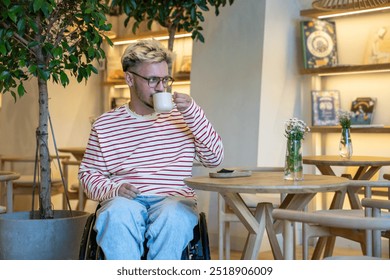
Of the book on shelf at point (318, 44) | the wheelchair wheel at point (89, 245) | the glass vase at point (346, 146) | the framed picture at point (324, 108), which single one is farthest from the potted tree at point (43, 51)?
the framed picture at point (324, 108)

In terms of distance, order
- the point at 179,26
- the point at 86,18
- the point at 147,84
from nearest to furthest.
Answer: the point at 147,84 < the point at 86,18 < the point at 179,26

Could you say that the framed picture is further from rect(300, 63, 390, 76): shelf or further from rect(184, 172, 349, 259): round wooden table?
rect(184, 172, 349, 259): round wooden table

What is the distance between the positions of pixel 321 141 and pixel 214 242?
128cm

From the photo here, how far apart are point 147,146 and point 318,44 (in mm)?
3015

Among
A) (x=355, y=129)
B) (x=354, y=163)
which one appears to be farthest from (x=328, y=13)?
(x=354, y=163)

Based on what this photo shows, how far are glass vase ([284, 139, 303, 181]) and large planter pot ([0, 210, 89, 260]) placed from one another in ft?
3.78

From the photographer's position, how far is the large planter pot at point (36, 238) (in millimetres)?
3371

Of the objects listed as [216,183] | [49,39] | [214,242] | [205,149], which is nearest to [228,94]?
[214,242]

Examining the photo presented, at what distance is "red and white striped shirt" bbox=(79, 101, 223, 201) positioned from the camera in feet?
9.80

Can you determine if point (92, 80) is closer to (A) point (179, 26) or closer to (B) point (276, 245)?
(A) point (179, 26)

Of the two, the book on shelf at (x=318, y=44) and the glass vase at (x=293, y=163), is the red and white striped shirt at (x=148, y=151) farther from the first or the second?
the book on shelf at (x=318, y=44)

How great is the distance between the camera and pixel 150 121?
3.09 meters

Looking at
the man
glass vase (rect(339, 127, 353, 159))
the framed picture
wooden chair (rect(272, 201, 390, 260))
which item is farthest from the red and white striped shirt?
the framed picture

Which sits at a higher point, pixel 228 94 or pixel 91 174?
pixel 228 94
